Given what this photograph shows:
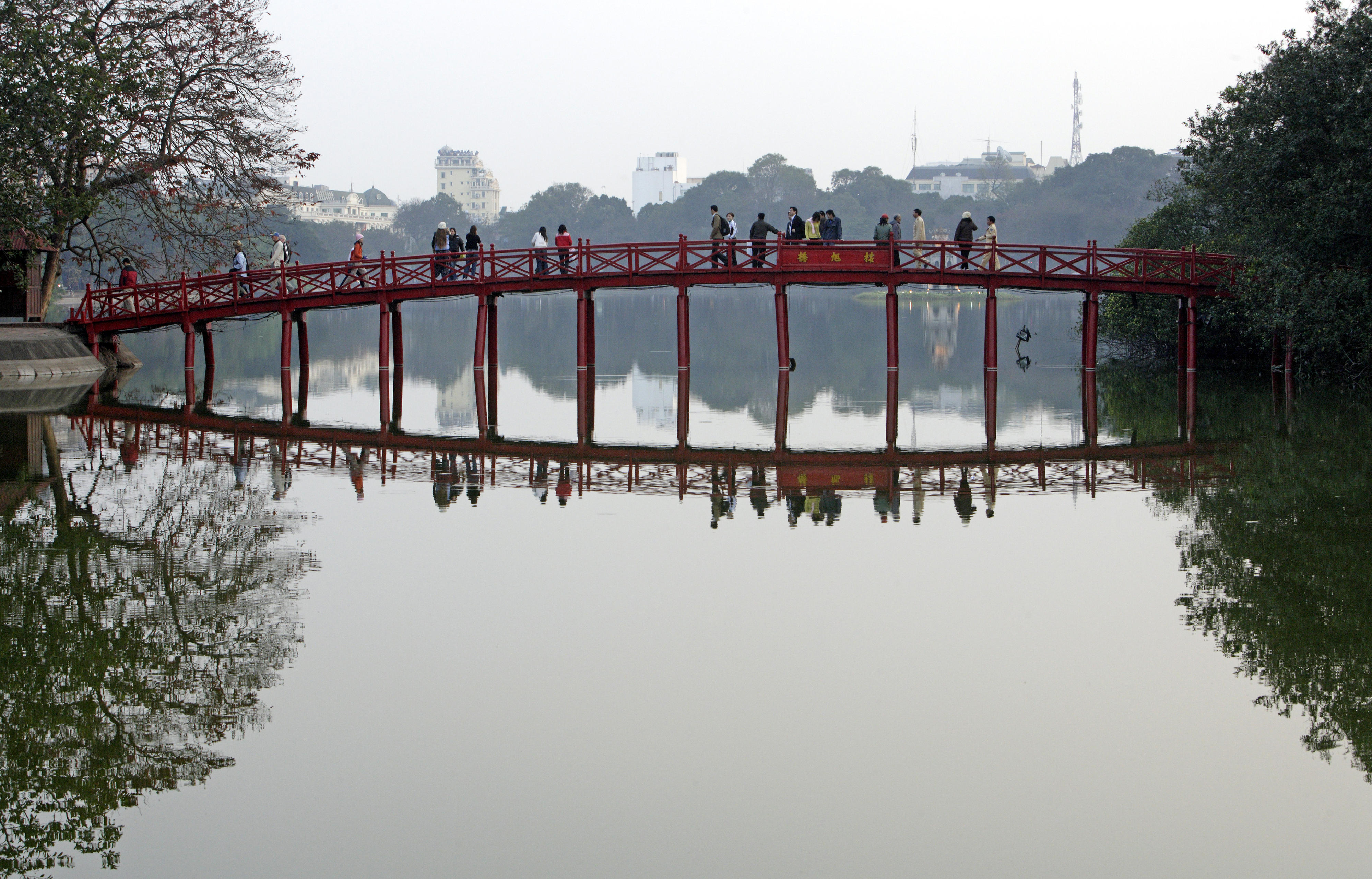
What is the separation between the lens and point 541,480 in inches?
729

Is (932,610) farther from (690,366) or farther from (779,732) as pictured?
(690,366)

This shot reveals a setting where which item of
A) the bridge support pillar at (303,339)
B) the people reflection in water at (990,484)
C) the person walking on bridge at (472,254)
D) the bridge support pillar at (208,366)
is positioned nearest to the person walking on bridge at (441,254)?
the person walking on bridge at (472,254)

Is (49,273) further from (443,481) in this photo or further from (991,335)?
(991,335)

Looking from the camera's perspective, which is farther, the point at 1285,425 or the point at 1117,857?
the point at 1285,425

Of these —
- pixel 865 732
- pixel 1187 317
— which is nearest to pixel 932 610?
pixel 865 732

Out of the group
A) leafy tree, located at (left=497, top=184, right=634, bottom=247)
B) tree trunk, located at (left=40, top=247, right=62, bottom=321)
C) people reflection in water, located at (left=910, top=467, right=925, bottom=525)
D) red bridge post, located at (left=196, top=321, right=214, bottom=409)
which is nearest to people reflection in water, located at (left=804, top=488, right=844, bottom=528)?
people reflection in water, located at (left=910, top=467, right=925, bottom=525)

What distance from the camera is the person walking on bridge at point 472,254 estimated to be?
29953 mm

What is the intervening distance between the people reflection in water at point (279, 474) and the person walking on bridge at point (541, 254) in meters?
9.53

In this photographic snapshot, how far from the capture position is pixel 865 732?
8430 millimetres

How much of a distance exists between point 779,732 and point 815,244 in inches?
849

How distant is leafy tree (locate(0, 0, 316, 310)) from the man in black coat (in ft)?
53.6

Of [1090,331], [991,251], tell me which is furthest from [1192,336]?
[991,251]

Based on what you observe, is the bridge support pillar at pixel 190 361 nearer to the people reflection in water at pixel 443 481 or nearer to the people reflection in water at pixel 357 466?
the people reflection in water at pixel 357 466

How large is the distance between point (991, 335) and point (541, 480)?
17343 millimetres
